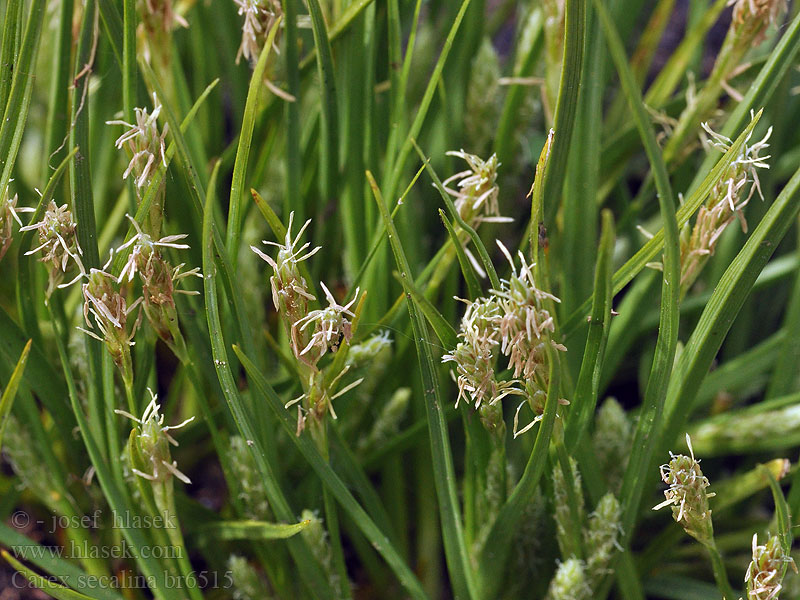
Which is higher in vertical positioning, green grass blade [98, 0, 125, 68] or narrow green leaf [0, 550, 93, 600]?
green grass blade [98, 0, 125, 68]

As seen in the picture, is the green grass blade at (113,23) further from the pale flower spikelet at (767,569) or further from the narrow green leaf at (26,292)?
the pale flower spikelet at (767,569)

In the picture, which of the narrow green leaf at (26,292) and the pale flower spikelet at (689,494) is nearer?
the pale flower spikelet at (689,494)

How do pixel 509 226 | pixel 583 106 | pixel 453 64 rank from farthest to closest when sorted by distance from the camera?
pixel 509 226, pixel 453 64, pixel 583 106

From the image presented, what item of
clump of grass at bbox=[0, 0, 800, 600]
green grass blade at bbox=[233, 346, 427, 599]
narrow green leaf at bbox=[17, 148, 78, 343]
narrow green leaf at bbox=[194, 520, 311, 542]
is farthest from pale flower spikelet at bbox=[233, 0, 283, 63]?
narrow green leaf at bbox=[194, 520, 311, 542]

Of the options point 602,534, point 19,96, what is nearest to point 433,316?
point 602,534

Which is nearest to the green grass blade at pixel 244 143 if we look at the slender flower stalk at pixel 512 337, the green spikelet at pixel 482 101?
the slender flower stalk at pixel 512 337

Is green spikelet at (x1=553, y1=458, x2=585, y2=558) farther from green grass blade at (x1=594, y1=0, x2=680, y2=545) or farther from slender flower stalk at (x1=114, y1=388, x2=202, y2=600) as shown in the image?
slender flower stalk at (x1=114, y1=388, x2=202, y2=600)

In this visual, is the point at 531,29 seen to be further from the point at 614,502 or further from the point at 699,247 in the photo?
the point at 614,502

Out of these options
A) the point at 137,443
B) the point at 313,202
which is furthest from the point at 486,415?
the point at 313,202
